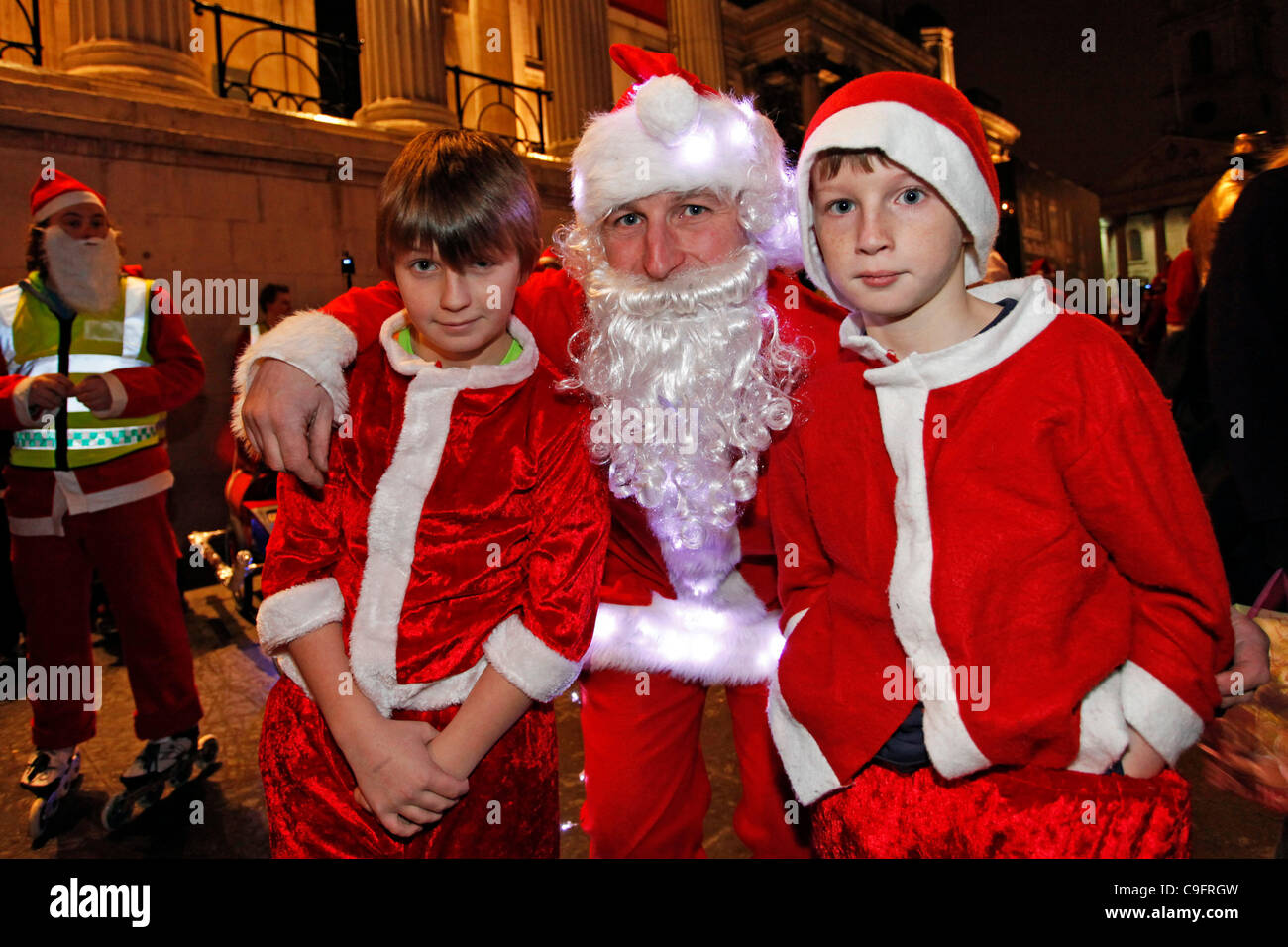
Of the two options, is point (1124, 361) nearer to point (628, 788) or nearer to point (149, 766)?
point (628, 788)

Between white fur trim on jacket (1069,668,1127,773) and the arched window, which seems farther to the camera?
the arched window

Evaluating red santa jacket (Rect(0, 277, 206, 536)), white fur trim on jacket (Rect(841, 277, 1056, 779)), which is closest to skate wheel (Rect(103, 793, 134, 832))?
red santa jacket (Rect(0, 277, 206, 536))

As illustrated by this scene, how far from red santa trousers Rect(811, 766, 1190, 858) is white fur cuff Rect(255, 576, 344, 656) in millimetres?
1089

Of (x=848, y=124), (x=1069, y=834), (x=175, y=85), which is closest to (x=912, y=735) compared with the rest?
(x=1069, y=834)

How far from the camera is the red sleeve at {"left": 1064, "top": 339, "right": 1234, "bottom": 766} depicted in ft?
3.90

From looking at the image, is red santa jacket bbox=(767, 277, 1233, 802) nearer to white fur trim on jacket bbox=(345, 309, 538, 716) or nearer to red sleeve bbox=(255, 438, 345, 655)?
white fur trim on jacket bbox=(345, 309, 538, 716)

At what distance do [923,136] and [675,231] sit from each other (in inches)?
29.2

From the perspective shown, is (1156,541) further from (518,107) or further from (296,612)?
(518,107)

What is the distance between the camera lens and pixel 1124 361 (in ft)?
4.10

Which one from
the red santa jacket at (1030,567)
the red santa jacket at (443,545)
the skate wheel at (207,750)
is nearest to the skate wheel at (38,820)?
the skate wheel at (207,750)

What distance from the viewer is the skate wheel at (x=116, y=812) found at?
9.09 feet

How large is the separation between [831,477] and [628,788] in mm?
1065
